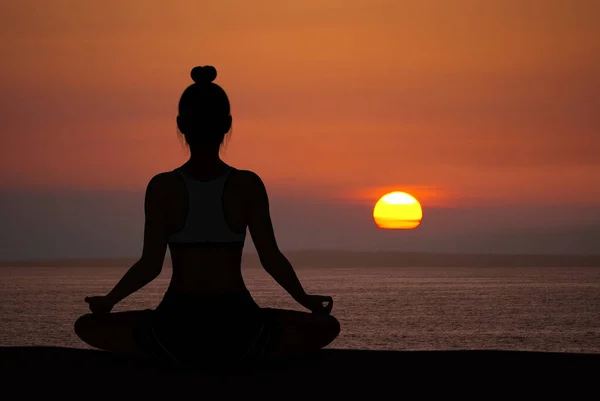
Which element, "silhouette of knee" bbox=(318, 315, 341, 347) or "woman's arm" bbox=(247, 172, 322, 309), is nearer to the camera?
"woman's arm" bbox=(247, 172, 322, 309)

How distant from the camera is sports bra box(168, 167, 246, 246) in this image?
569 centimetres

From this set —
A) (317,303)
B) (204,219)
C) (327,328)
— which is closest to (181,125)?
(204,219)

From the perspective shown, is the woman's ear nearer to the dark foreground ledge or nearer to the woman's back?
the woman's back

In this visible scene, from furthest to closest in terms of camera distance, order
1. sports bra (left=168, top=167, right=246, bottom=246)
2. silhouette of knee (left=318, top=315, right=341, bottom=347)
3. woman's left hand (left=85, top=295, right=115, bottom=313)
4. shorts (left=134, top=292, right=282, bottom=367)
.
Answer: silhouette of knee (left=318, top=315, right=341, bottom=347)
woman's left hand (left=85, top=295, right=115, bottom=313)
shorts (left=134, top=292, right=282, bottom=367)
sports bra (left=168, top=167, right=246, bottom=246)

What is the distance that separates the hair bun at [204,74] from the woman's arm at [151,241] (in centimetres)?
65

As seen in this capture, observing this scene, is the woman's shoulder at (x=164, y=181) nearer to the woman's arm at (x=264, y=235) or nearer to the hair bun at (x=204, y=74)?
the woman's arm at (x=264, y=235)

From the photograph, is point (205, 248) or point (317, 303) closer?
point (205, 248)

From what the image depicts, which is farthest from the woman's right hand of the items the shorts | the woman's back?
the woman's back

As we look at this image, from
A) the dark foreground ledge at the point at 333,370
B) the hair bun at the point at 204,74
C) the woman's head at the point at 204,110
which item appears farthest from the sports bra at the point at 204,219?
the dark foreground ledge at the point at 333,370

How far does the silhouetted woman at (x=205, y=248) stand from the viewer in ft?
18.7

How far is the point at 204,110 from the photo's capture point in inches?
224

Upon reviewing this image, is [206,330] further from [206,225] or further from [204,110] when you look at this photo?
[204,110]

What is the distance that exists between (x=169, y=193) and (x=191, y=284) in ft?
1.97

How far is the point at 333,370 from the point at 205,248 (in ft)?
4.14
